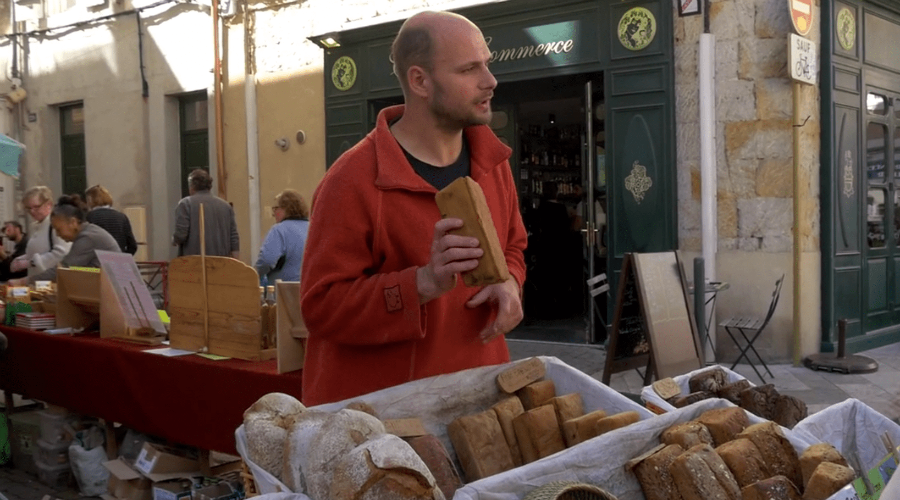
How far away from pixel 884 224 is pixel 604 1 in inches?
152

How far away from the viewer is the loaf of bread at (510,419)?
1873mm

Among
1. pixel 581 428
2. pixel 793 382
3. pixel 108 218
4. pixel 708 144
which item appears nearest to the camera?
pixel 581 428

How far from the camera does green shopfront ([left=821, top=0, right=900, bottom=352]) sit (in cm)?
813

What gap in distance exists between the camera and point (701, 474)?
1.63m

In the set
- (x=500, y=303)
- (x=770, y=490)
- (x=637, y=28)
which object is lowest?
(x=770, y=490)

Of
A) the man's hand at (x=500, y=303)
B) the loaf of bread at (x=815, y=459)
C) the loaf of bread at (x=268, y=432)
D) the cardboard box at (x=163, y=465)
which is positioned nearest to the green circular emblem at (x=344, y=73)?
the cardboard box at (x=163, y=465)

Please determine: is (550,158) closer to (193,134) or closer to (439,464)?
(193,134)

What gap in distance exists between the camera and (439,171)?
2.05 metres

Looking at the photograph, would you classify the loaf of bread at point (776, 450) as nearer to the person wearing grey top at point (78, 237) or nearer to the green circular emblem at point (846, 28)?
the person wearing grey top at point (78, 237)

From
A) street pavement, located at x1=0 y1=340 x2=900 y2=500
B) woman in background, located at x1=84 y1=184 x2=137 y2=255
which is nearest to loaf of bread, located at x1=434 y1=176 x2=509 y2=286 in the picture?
street pavement, located at x1=0 y1=340 x2=900 y2=500

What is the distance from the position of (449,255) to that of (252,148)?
1020 cm

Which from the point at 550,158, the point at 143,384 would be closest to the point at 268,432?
the point at 143,384

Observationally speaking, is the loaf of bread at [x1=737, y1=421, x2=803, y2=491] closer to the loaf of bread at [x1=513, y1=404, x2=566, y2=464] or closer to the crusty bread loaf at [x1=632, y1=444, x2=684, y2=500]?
the crusty bread loaf at [x1=632, y1=444, x2=684, y2=500]

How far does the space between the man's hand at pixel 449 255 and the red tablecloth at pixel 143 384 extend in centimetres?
200
